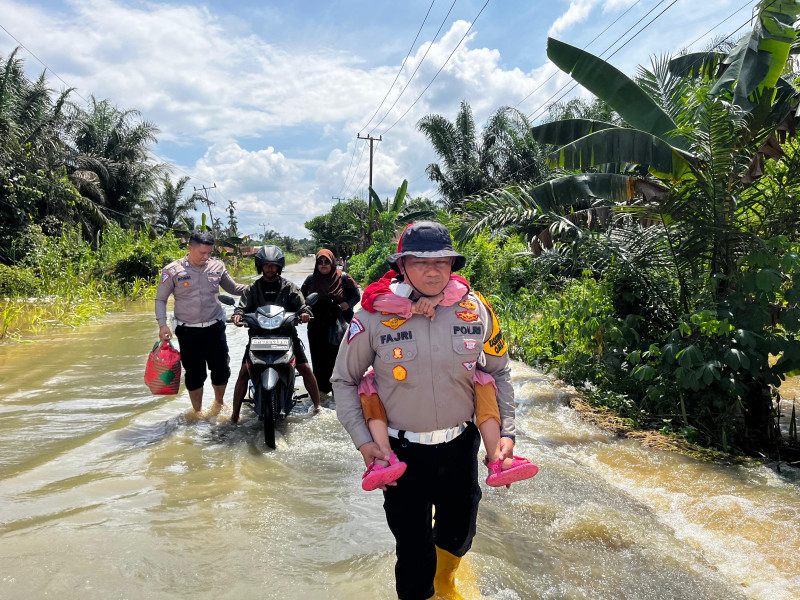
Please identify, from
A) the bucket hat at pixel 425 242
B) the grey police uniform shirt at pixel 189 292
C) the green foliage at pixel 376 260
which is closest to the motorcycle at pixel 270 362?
the grey police uniform shirt at pixel 189 292

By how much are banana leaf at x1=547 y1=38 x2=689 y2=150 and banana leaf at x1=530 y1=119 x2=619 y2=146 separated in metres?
1.16

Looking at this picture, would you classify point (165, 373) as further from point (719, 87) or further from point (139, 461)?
point (719, 87)

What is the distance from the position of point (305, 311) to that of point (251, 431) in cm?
134

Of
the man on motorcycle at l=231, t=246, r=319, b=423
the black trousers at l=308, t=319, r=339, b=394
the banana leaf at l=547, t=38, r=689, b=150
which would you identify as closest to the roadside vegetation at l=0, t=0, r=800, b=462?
the banana leaf at l=547, t=38, r=689, b=150

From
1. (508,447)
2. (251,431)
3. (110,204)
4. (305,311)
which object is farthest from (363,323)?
(110,204)

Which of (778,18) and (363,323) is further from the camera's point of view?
(778,18)

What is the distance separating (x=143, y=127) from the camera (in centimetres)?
3575

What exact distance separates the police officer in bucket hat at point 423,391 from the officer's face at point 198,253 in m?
3.52

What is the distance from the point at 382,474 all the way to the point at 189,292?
3967 mm

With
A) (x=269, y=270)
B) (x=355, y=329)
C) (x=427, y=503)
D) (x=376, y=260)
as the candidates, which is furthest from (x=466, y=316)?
(x=376, y=260)

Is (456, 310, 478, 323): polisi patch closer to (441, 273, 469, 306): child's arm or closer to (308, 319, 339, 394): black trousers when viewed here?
(441, 273, 469, 306): child's arm

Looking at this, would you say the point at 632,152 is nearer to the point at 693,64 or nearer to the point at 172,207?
the point at 693,64

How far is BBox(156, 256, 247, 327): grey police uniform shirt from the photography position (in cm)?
529

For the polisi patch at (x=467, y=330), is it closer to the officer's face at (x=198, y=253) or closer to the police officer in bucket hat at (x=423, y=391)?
the police officer in bucket hat at (x=423, y=391)
